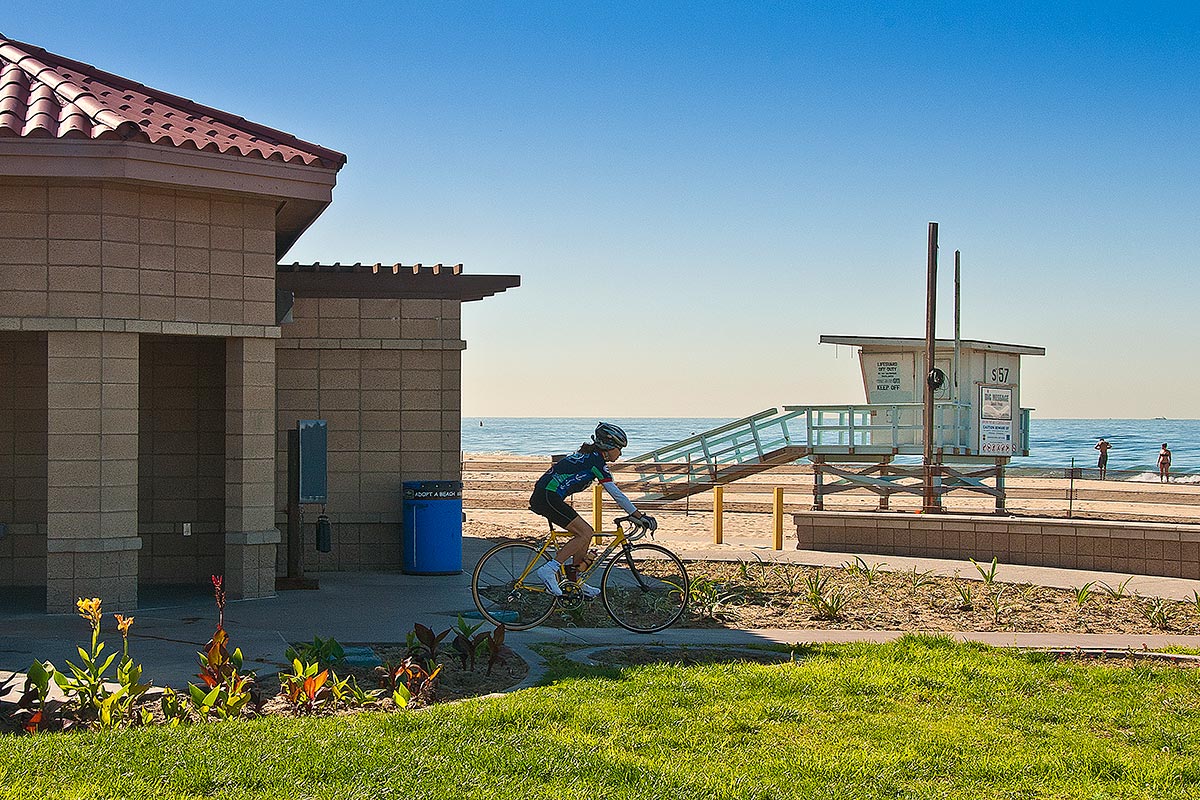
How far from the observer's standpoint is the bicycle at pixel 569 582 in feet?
34.5

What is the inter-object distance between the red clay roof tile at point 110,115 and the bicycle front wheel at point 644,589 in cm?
443

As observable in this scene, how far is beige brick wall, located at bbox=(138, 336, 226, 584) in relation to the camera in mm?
13422

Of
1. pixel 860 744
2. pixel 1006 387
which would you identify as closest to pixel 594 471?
pixel 860 744

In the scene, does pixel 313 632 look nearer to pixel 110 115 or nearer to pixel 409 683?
pixel 409 683

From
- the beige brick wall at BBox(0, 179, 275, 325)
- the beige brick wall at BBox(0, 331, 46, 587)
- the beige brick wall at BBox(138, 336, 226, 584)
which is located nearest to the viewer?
the beige brick wall at BBox(0, 179, 275, 325)

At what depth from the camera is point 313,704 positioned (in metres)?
7.21

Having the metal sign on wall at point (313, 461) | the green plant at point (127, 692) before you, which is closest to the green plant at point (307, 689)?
the green plant at point (127, 692)

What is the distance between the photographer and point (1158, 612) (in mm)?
11094

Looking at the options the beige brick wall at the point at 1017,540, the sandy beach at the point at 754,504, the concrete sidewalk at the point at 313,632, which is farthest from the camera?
the sandy beach at the point at 754,504

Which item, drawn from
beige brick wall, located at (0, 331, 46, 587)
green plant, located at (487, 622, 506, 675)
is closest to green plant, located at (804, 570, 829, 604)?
green plant, located at (487, 622, 506, 675)

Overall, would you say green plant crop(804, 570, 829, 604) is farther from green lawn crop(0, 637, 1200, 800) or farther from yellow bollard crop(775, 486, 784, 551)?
yellow bollard crop(775, 486, 784, 551)

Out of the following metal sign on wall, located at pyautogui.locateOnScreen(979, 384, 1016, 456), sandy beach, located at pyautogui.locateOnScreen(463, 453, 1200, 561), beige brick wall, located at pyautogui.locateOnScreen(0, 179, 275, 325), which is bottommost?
sandy beach, located at pyautogui.locateOnScreen(463, 453, 1200, 561)

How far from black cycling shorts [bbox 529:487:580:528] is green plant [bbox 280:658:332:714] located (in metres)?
3.37

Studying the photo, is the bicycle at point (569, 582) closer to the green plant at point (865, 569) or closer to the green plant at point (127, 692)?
the green plant at point (865, 569)
